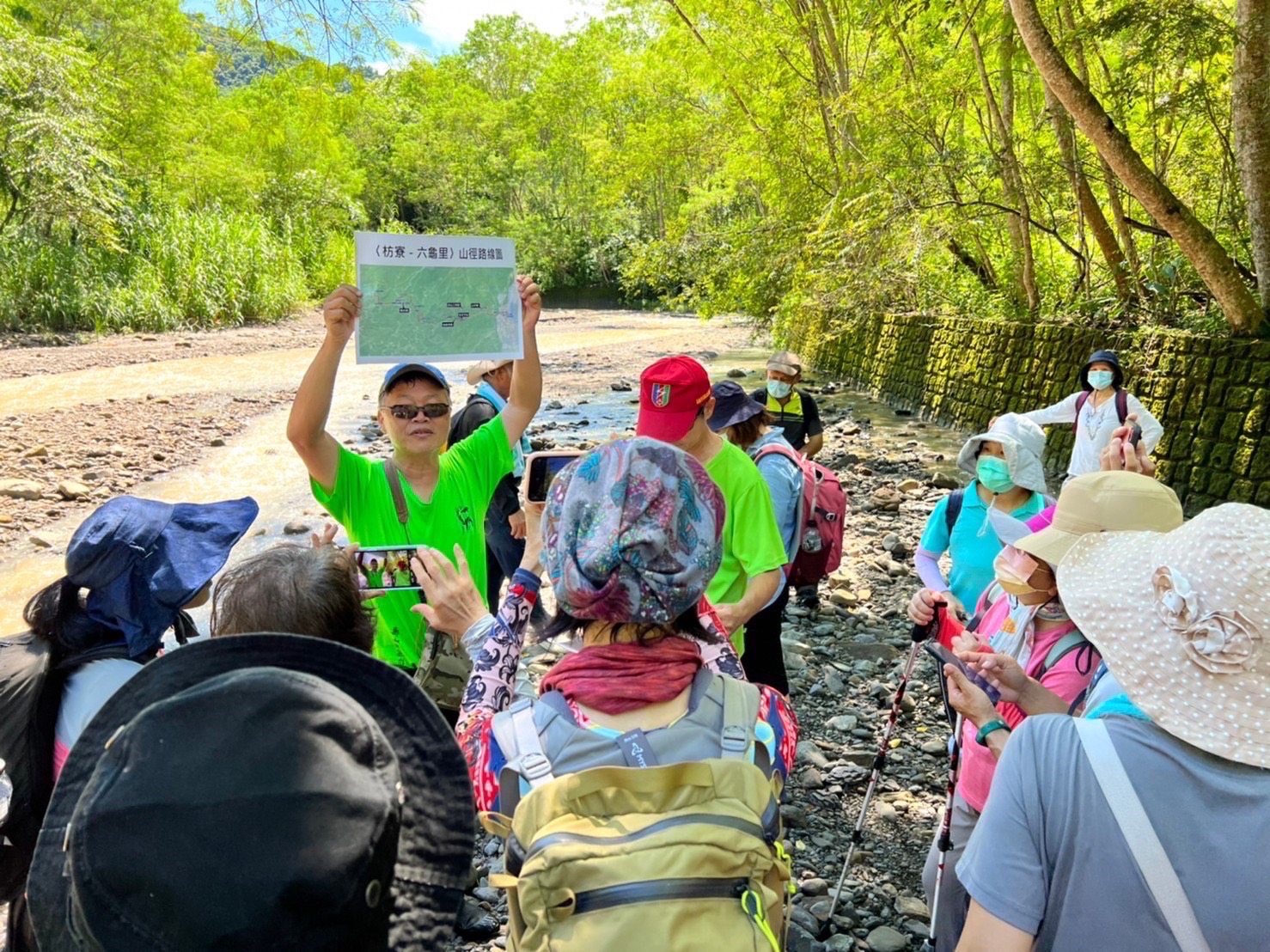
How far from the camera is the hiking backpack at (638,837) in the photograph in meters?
1.24

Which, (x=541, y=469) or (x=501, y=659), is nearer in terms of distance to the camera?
(x=501, y=659)

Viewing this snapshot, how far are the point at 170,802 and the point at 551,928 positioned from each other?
1.81 feet

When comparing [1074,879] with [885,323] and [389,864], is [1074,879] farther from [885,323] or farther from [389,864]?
[885,323]

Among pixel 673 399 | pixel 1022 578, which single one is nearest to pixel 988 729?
pixel 1022 578

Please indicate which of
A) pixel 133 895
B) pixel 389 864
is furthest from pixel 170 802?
pixel 389 864

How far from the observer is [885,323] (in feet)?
58.9

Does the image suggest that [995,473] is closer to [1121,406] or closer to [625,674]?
[625,674]

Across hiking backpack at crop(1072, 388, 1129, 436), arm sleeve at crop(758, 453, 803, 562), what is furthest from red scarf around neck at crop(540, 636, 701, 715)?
hiking backpack at crop(1072, 388, 1129, 436)

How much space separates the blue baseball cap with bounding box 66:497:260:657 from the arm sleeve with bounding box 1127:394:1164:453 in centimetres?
576

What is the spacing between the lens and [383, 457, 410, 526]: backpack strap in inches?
115

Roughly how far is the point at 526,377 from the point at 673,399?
0.57 metres

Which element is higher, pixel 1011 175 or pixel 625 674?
pixel 1011 175

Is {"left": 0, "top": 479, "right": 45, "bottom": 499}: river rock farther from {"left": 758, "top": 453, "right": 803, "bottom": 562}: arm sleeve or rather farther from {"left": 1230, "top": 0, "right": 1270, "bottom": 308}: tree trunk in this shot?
{"left": 1230, "top": 0, "right": 1270, "bottom": 308}: tree trunk

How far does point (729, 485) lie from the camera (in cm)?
299
